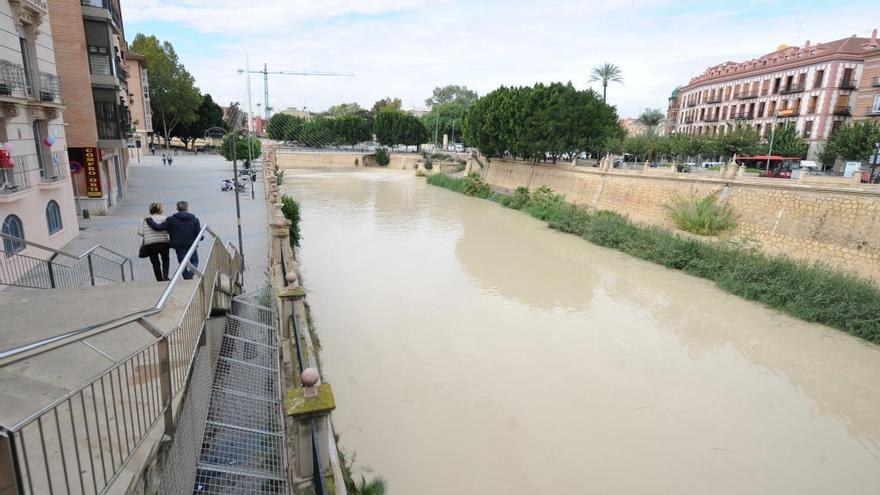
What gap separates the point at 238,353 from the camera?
6.47m

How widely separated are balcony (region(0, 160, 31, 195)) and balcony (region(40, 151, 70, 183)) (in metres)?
1.02

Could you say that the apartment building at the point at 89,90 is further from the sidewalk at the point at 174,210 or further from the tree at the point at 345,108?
the tree at the point at 345,108

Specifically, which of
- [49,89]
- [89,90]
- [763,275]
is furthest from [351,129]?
[763,275]

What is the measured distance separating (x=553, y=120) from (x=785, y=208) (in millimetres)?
15753

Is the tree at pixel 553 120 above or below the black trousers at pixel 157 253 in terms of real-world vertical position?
above

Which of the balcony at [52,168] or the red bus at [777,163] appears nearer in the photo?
the balcony at [52,168]

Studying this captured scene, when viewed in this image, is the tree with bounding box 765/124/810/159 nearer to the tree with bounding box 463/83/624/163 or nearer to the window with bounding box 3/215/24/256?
the tree with bounding box 463/83/624/163

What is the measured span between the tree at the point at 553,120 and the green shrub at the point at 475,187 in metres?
4.01

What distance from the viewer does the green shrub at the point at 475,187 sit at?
1497 inches

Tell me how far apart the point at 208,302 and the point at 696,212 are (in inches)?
838

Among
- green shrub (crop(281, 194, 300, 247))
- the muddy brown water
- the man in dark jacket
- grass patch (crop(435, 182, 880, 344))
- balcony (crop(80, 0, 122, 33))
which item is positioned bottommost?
the muddy brown water

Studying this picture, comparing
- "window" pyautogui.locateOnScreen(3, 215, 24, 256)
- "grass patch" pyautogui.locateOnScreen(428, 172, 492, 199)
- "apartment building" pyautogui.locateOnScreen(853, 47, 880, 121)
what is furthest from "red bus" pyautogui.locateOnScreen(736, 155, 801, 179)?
"window" pyautogui.locateOnScreen(3, 215, 24, 256)

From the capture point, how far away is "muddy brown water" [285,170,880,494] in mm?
7543

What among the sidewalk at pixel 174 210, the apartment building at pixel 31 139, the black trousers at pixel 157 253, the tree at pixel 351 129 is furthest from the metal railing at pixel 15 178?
the tree at pixel 351 129
